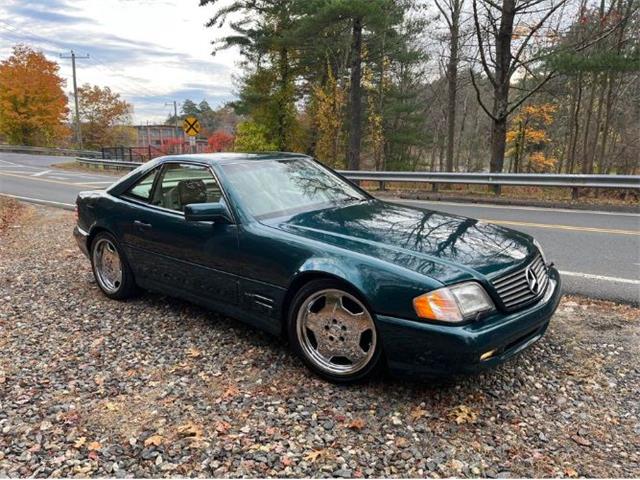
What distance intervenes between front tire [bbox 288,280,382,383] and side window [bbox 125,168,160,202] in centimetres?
203

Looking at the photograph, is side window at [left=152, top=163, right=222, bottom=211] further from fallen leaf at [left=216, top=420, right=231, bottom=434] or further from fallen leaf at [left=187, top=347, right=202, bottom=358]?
fallen leaf at [left=216, top=420, right=231, bottom=434]

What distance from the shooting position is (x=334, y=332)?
9.93ft

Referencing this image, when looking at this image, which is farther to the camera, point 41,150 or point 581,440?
point 41,150

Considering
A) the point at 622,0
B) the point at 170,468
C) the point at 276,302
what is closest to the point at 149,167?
the point at 276,302

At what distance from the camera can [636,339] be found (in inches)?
142

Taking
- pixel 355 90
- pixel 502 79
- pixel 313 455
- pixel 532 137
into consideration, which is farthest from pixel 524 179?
pixel 532 137

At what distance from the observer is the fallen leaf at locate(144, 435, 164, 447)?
248 cm

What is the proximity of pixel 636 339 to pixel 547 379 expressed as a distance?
3.59ft

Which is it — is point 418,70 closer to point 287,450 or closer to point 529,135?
point 529,135

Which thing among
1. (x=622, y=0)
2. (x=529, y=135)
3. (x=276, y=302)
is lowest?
(x=276, y=302)

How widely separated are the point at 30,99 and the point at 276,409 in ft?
166

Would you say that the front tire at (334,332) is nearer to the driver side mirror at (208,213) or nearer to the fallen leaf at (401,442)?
the fallen leaf at (401,442)

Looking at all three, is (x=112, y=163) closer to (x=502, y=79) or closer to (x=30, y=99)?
(x=502, y=79)

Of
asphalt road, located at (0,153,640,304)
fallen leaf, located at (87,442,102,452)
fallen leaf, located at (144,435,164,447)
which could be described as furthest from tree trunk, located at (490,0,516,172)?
fallen leaf, located at (87,442,102,452)
